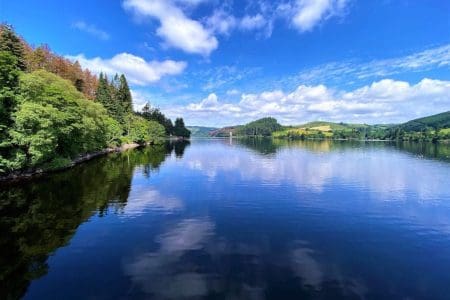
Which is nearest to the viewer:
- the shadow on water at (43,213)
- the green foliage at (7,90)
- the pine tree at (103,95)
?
the shadow on water at (43,213)

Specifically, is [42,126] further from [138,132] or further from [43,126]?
[138,132]

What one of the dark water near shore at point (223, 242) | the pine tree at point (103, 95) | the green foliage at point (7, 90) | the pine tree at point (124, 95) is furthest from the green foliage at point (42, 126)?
the pine tree at point (124, 95)

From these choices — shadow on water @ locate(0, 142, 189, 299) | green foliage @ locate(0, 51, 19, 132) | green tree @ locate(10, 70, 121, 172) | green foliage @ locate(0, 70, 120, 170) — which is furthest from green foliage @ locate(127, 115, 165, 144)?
green foliage @ locate(0, 51, 19, 132)

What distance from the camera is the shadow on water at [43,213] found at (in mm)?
17234

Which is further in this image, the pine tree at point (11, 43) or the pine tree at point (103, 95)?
the pine tree at point (103, 95)

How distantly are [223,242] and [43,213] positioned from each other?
18308mm

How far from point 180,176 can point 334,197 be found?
87.8 feet

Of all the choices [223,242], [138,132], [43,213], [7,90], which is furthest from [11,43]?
[223,242]

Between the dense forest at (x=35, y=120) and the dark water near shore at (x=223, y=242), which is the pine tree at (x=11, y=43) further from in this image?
the dark water near shore at (x=223, y=242)

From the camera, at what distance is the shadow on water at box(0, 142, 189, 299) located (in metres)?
17.2

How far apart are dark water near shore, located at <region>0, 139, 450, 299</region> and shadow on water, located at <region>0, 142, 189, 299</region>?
0.33 ft

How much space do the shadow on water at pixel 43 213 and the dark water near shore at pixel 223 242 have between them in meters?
0.10

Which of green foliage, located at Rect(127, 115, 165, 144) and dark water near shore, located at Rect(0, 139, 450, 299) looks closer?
dark water near shore, located at Rect(0, 139, 450, 299)

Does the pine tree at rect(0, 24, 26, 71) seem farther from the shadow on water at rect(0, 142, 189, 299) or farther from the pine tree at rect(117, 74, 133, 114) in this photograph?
the pine tree at rect(117, 74, 133, 114)
